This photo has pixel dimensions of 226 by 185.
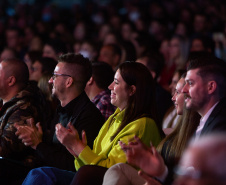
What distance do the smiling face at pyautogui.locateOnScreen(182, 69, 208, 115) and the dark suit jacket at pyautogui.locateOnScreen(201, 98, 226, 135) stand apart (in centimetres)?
8

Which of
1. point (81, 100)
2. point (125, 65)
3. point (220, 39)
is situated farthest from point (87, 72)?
point (220, 39)

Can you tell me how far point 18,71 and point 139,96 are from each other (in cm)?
120

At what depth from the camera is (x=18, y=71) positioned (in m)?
3.62

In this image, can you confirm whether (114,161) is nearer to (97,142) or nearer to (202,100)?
(97,142)

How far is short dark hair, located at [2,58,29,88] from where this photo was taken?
3.62 m

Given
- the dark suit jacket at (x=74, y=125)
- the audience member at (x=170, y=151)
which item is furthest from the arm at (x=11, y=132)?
the audience member at (x=170, y=151)

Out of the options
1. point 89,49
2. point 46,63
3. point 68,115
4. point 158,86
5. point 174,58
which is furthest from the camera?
point 89,49

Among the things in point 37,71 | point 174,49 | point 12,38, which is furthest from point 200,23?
point 37,71

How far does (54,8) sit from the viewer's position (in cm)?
1166

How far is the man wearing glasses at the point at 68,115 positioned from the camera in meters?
3.05

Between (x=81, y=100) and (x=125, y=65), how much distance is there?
535mm

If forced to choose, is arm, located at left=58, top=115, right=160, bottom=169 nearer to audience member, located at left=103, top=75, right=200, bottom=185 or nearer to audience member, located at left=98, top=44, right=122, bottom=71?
audience member, located at left=103, top=75, right=200, bottom=185

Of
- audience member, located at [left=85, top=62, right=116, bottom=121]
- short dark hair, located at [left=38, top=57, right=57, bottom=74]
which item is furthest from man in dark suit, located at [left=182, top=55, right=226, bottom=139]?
short dark hair, located at [left=38, top=57, right=57, bottom=74]

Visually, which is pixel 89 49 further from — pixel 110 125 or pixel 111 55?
pixel 110 125
